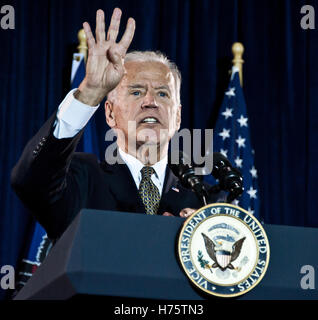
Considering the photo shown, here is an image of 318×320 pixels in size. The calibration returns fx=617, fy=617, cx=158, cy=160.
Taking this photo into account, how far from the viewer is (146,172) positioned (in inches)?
78.0

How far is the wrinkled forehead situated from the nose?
0.05 metres

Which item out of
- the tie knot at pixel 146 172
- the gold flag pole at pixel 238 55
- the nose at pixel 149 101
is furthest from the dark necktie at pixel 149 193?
the gold flag pole at pixel 238 55

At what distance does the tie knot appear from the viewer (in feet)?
6.45

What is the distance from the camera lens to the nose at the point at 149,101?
6.87 feet

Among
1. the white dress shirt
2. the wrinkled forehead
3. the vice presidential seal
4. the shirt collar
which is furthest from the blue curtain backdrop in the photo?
the vice presidential seal

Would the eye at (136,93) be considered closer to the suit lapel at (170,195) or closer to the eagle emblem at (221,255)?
Result: the suit lapel at (170,195)

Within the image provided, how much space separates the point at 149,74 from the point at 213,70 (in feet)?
6.90

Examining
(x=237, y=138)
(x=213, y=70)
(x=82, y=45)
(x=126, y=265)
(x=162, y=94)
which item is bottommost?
(x=126, y=265)

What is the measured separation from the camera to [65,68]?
3.99 meters

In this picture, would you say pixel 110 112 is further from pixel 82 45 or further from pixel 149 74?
pixel 82 45

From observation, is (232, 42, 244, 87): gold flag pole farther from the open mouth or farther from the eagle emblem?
the eagle emblem

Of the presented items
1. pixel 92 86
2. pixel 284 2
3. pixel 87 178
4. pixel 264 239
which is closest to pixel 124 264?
pixel 264 239

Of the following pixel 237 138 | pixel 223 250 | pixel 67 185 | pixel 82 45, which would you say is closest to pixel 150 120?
pixel 67 185
